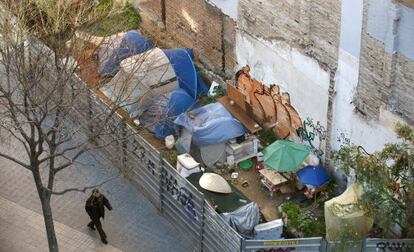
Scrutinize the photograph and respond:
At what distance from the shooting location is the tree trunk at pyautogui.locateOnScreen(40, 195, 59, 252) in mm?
17125

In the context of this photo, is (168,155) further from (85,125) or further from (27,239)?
(27,239)

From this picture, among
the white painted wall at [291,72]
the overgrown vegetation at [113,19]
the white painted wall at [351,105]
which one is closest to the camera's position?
the white painted wall at [351,105]

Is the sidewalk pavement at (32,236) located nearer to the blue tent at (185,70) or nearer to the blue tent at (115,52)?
the blue tent at (115,52)

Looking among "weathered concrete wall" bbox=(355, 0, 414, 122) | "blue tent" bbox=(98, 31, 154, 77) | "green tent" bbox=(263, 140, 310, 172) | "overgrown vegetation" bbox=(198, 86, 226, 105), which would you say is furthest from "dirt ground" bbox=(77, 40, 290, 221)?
"weathered concrete wall" bbox=(355, 0, 414, 122)

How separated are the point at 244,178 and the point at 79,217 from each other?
492cm

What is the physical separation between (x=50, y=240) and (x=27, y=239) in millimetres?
1685

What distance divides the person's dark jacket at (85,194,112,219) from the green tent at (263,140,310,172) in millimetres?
4641

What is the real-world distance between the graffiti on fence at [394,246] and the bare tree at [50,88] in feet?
21.8

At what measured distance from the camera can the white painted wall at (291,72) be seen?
20203 mm

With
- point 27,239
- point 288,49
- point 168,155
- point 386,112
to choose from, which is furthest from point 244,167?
point 27,239

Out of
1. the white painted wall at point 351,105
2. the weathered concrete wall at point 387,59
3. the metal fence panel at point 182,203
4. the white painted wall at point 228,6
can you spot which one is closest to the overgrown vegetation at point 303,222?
the white painted wall at point 351,105

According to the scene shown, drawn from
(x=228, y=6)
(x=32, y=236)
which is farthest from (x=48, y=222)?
(x=228, y=6)

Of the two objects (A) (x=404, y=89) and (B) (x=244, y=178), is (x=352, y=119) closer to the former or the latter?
(A) (x=404, y=89)

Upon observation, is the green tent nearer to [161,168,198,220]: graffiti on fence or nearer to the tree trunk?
[161,168,198,220]: graffiti on fence
